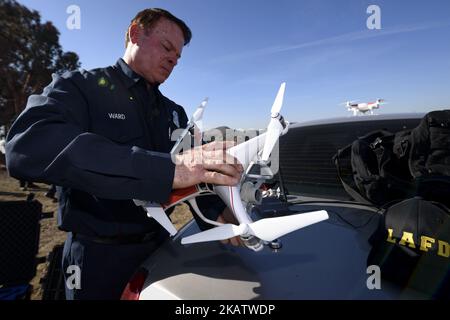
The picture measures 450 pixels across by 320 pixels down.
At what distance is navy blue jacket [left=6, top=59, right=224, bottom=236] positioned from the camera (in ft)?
3.01

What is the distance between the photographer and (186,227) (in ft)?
5.87

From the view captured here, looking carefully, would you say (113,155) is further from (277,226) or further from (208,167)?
(277,226)

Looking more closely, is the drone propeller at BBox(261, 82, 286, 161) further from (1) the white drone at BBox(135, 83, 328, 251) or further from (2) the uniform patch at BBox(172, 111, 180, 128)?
(2) the uniform patch at BBox(172, 111, 180, 128)

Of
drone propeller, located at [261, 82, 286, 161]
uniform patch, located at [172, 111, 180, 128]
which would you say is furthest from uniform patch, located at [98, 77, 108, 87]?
drone propeller, located at [261, 82, 286, 161]

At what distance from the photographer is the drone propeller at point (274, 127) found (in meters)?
1.11

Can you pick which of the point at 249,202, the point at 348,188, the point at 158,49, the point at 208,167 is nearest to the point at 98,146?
the point at 208,167

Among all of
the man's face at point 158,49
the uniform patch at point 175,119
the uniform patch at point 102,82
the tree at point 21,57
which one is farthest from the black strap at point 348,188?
the tree at point 21,57

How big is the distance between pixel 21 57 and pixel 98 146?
63.3ft

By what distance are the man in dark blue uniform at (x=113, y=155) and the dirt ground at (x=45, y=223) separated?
881 mm

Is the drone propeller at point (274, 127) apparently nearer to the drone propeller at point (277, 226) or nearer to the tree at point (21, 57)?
the drone propeller at point (277, 226)

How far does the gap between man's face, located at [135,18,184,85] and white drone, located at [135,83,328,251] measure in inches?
33.7

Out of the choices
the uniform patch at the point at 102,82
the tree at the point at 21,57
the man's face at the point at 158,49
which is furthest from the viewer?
the tree at the point at 21,57
